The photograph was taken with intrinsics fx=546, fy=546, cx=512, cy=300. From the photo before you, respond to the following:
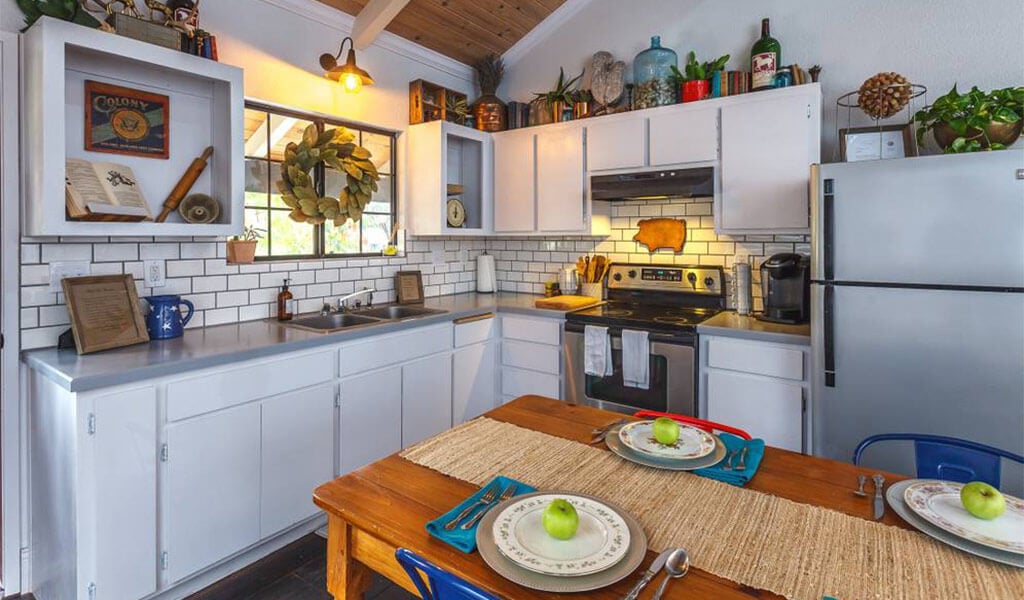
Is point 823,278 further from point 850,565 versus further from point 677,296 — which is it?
point 850,565

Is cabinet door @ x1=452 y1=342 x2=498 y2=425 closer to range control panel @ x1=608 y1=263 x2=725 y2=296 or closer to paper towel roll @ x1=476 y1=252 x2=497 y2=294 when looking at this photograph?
paper towel roll @ x1=476 y1=252 x2=497 y2=294

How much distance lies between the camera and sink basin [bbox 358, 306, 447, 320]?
318 cm

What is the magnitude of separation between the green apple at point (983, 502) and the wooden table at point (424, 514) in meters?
0.12

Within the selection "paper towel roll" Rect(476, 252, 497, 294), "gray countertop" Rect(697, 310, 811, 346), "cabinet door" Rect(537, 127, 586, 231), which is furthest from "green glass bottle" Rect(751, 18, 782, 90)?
"paper towel roll" Rect(476, 252, 497, 294)

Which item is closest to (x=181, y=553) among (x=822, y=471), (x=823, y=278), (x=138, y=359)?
(x=138, y=359)

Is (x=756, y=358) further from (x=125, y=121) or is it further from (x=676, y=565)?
(x=125, y=121)

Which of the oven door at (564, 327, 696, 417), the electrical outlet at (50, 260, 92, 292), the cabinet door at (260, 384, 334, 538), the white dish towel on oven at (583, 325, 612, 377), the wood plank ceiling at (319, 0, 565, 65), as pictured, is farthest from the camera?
the wood plank ceiling at (319, 0, 565, 65)

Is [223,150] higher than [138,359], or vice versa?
[223,150]

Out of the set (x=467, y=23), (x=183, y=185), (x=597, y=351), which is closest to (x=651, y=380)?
(x=597, y=351)

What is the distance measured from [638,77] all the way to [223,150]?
2353 mm

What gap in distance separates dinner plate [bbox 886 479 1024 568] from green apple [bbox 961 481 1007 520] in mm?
84

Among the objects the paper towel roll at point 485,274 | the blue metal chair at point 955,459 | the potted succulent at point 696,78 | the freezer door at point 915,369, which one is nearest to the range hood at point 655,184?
the potted succulent at point 696,78

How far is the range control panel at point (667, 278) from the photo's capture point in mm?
3299

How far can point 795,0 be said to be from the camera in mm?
3018
